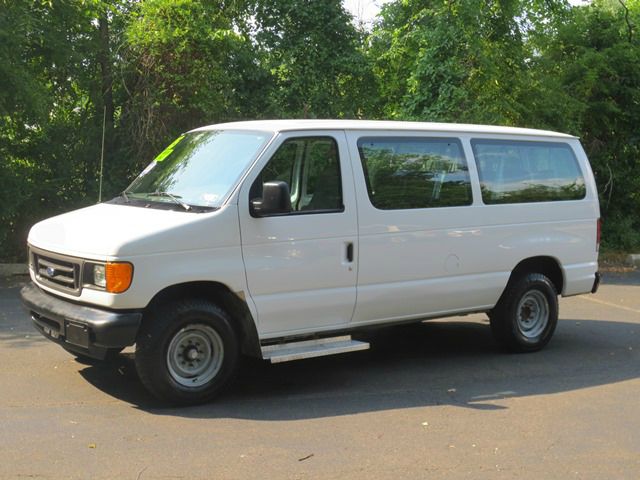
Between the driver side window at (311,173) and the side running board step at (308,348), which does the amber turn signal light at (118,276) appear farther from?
the driver side window at (311,173)

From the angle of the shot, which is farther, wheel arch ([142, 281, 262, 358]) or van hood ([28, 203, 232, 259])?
wheel arch ([142, 281, 262, 358])

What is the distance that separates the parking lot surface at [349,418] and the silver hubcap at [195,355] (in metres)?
0.23

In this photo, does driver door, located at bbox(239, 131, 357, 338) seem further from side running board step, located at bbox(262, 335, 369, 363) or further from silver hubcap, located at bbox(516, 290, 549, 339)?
silver hubcap, located at bbox(516, 290, 549, 339)

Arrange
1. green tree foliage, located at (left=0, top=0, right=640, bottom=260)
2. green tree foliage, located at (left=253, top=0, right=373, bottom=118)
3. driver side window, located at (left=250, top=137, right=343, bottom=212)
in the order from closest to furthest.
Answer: driver side window, located at (left=250, top=137, right=343, bottom=212) → green tree foliage, located at (left=0, top=0, right=640, bottom=260) → green tree foliage, located at (left=253, top=0, right=373, bottom=118)

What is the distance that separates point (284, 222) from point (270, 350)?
973 mm

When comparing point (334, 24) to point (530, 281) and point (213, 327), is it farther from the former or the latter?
point (213, 327)

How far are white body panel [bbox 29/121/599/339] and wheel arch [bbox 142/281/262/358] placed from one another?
0.07m

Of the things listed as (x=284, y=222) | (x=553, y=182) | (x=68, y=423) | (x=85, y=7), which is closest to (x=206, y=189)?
(x=284, y=222)

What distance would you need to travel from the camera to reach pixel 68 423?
5.48 meters

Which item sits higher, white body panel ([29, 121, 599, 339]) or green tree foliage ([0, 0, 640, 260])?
green tree foliage ([0, 0, 640, 260])

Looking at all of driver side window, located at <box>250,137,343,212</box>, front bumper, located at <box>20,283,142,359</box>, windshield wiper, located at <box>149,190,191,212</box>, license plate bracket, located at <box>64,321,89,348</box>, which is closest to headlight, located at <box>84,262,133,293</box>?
front bumper, located at <box>20,283,142,359</box>

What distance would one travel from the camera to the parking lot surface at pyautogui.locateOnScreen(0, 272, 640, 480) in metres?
4.84

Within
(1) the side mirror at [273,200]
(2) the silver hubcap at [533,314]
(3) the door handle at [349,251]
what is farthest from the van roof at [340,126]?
(2) the silver hubcap at [533,314]

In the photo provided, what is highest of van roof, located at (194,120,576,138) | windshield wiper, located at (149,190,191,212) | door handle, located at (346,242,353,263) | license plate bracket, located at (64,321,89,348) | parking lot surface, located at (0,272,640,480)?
van roof, located at (194,120,576,138)
